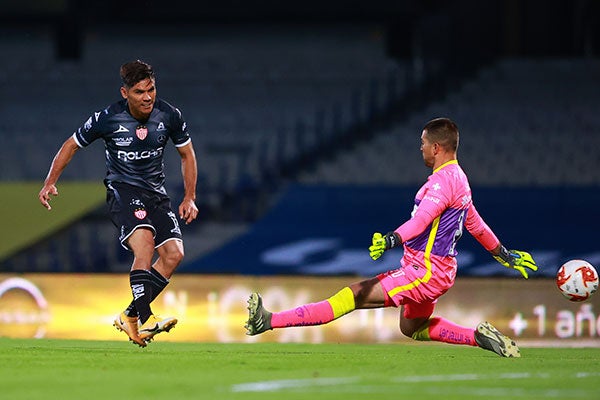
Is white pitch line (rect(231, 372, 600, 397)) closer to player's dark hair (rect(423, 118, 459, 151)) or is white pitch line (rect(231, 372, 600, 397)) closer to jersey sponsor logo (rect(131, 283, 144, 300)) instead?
player's dark hair (rect(423, 118, 459, 151))

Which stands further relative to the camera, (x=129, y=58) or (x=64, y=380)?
(x=129, y=58)

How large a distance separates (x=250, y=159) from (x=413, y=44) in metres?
4.56

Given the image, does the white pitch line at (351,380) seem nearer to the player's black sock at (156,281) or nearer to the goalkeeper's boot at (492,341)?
the goalkeeper's boot at (492,341)

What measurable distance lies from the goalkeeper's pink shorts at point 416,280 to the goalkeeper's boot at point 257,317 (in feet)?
2.66

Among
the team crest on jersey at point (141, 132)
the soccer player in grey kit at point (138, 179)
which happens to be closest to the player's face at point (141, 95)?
the soccer player in grey kit at point (138, 179)

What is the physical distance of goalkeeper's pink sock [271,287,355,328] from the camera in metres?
8.81

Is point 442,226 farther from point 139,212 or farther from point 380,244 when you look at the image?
point 139,212

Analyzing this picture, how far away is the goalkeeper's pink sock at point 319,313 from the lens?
8812 mm

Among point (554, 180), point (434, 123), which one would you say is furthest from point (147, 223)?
point (554, 180)

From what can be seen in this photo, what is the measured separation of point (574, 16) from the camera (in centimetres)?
2547

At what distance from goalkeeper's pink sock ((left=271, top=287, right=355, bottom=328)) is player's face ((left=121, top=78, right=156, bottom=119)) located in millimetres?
1733

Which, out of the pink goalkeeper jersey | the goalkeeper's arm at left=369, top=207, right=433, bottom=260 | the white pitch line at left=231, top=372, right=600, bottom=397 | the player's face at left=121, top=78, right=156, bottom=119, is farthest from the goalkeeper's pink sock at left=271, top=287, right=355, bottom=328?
the player's face at left=121, top=78, right=156, bottom=119

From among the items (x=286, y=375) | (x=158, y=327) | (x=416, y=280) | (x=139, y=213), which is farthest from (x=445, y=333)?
(x=139, y=213)

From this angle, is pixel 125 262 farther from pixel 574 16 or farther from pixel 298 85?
pixel 574 16
